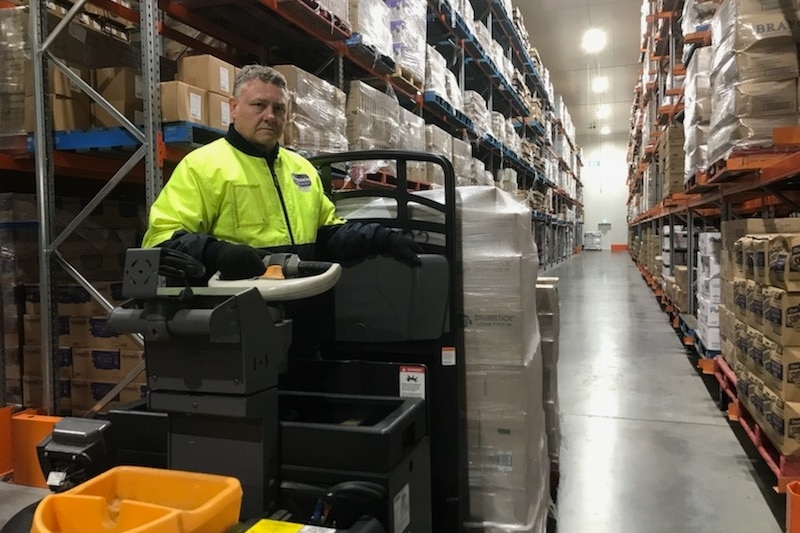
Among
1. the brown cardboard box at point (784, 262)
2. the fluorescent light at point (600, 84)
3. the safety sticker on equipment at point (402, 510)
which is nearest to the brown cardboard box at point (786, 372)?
the brown cardboard box at point (784, 262)

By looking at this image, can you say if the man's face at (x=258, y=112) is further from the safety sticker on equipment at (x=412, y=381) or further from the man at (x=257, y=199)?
the safety sticker on equipment at (x=412, y=381)

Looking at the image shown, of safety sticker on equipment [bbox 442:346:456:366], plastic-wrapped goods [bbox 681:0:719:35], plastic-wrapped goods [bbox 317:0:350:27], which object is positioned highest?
plastic-wrapped goods [bbox 681:0:719:35]

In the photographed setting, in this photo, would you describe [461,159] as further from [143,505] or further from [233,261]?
[143,505]

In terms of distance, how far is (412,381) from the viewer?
1.90m

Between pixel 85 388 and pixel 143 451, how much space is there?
2.29 metres

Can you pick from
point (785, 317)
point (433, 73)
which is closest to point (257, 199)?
point (785, 317)

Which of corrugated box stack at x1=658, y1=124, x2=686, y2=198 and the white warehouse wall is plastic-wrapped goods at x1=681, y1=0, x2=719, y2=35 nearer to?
corrugated box stack at x1=658, y1=124, x2=686, y2=198

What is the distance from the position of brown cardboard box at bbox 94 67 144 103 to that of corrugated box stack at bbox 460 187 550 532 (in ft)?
6.47

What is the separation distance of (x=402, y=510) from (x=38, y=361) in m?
3.05

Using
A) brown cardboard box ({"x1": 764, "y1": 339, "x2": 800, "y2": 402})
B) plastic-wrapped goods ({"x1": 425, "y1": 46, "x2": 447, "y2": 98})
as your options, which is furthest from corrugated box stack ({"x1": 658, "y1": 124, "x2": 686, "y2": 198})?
brown cardboard box ({"x1": 764, "y1": 339, "x2": 800, "y2": 402})

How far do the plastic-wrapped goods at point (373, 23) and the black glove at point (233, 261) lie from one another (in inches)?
130

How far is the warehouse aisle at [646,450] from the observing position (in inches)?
107

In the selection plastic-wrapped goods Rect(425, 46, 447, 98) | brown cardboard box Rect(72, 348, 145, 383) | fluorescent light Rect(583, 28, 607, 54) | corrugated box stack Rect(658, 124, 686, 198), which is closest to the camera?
brown cardboard box Rect(72, 348, 145, 383)

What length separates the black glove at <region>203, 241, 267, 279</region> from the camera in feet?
5.07
